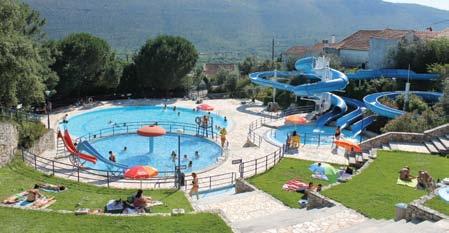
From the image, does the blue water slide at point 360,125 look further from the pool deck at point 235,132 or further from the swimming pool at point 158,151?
the swimming pool at point 158,151

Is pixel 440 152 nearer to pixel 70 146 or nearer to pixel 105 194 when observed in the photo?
pixel 105 194

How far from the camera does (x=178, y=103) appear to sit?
44.8 meters

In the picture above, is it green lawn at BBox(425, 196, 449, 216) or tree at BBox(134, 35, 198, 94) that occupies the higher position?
tree at BBox(134, 35, 198, 94)

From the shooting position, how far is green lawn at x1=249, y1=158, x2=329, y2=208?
16047mm

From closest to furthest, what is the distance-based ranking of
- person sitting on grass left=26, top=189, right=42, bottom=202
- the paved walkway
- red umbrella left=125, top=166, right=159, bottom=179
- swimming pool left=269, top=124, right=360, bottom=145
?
the paved walkway, person sitting on grass left=26, top=189, right=42, bottom=202, red umbrella left=125, top=166, right=159, bottom=179, swimming pool left=269, top=124, right=360, bottom=145

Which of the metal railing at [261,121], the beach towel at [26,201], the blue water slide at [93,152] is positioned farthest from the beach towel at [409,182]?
the blue water slide at [93,152]

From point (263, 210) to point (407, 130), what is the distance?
1373 centimetres

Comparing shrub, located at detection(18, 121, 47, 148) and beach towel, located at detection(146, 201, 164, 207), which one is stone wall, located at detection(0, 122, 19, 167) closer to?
shrub, located at detection(18, 121, 47, 148)

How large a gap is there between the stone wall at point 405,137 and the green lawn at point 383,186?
271 centimetres

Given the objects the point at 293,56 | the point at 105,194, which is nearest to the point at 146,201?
the point at 105,194

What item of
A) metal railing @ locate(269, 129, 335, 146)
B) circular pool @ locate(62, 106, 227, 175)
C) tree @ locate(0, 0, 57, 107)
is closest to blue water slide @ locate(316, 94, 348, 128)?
metal railing @ locate(269, 129, 335, 146)

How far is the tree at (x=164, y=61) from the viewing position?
45562 mm

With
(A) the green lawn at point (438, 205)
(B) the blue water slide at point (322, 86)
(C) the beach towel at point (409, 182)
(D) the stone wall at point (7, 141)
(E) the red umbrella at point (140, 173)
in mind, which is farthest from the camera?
(B) the blue water slide at point (322, 86)

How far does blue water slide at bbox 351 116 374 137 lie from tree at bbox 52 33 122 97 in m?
23.8
